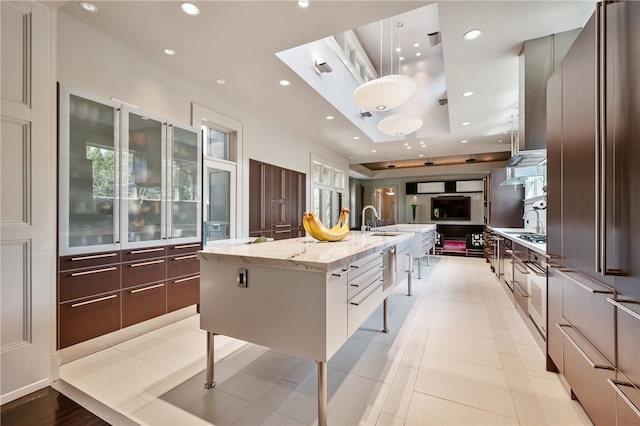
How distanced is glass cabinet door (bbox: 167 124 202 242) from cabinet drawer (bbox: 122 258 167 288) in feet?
1.02

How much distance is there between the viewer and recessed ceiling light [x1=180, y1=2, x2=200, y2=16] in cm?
219

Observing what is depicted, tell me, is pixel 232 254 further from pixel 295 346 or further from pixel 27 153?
pixel 27 153

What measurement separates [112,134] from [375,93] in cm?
269

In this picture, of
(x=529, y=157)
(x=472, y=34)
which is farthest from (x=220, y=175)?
(x=529, y=157)

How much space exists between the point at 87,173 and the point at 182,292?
1467 millimetres

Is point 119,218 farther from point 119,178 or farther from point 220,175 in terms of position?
point 220,175

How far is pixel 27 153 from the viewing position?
1.85 meters

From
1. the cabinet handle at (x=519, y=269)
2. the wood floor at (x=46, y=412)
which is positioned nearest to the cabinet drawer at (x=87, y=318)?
the wood floor at (x=46, y=412)

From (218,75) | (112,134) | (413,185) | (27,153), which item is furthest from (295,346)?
(413,185)

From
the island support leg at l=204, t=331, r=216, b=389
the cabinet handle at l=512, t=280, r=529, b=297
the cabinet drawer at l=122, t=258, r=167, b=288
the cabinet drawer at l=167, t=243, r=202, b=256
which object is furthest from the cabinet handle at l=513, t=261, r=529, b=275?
the cabinet drawer at l=122, t=258, r=167, b=288

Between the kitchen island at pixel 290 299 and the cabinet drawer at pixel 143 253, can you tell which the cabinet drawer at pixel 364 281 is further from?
the cabinet drawer at pixel 143 253

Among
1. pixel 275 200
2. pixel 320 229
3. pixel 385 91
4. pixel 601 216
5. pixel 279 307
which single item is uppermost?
pixel 385 91

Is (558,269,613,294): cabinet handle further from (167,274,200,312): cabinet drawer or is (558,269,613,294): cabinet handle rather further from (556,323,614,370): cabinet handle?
(167,274,200,312): cabinet drawer

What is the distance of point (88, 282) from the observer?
2.23 meters
